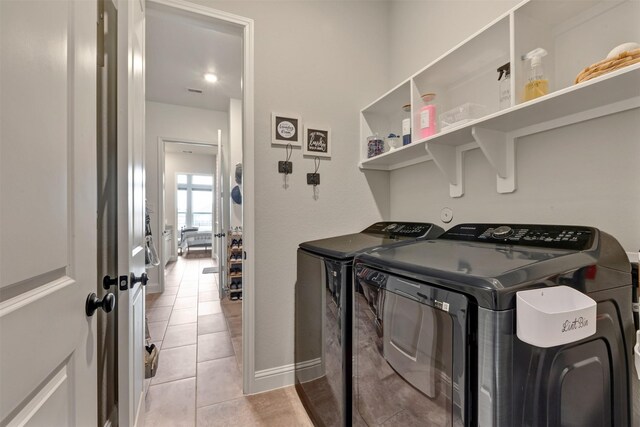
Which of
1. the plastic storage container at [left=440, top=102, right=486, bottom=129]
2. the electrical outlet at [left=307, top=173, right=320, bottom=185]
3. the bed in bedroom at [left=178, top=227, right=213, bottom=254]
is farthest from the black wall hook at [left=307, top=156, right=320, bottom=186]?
the bed in bedroom at [left=178, top=227, right=213, bottom=254]

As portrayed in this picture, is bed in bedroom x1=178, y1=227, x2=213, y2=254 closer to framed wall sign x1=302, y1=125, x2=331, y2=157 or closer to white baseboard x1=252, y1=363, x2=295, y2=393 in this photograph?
white baseboard x1=252, y1=363, x2=295, y2=393

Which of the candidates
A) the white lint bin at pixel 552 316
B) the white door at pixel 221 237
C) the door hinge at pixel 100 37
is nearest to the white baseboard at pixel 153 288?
the white door at pixel 221 237

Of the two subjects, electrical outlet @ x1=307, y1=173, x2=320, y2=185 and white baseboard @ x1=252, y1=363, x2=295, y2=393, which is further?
electrical outlet @ x1=307, y1=173, x2=320, y2=185

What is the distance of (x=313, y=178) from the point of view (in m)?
1.95

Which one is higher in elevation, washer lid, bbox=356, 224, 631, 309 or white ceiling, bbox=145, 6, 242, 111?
white ceiling, bbox=145, 6, 242, 111

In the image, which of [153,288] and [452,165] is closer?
[452,165]

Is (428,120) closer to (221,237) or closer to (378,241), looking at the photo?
(378,241)

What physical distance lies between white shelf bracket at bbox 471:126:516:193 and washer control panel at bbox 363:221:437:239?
0.45 m

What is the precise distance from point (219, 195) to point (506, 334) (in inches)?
172

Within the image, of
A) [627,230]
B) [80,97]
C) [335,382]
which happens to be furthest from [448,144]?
[80,97]

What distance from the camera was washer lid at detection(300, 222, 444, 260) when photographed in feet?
4.46

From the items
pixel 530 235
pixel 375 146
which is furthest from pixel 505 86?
pixel 375 146

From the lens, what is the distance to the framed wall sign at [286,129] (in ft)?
6.08

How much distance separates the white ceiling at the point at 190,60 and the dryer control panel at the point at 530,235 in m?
1.92
